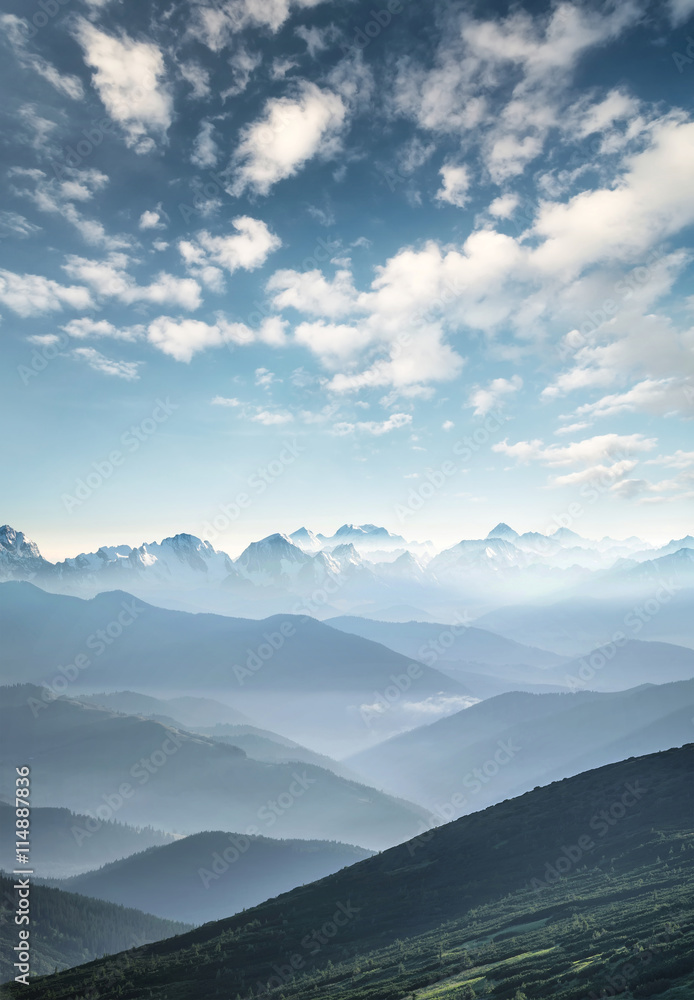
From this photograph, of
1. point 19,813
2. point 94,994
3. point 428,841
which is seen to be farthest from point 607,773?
point 19,813

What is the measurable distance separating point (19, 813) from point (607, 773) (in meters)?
95.1

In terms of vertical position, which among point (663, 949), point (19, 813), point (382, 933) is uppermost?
point (19, 813)

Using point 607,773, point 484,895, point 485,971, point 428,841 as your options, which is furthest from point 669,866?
point 428,841

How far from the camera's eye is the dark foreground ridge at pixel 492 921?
3331cm

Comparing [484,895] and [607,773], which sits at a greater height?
[607,773]

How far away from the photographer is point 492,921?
5684cm

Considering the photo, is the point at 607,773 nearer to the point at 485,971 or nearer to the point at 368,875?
the point at 368,875

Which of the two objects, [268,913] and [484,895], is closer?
[484,895]

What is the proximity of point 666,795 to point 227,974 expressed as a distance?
211 feet

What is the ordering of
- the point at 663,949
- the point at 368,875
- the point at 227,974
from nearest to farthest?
the point at 663,949, the point at 227,974, the point at 368,875

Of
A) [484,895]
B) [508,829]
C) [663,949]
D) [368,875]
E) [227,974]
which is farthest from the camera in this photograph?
[368,875]

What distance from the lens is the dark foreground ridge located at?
3331cm

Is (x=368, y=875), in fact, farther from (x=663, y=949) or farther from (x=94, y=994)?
(x=663, y=949)

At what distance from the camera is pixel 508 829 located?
90938 mm
